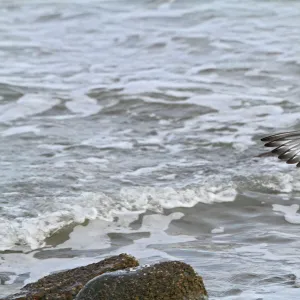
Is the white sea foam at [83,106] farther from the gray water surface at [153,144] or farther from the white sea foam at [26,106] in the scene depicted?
the white sea foam at [26,106]

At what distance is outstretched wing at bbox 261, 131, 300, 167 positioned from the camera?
4932 mm

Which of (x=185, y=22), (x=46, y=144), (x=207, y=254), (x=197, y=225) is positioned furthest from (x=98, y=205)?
(x=185, y=22)

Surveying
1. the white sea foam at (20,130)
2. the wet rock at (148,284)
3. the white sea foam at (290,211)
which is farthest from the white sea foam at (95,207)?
the white sea foam at (20,130)

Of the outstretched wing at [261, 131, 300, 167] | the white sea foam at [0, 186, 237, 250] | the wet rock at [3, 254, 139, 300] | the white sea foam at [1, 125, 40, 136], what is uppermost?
the outstretched wing at [261, 131, 300, 167]

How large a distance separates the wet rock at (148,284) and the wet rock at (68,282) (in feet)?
0.55

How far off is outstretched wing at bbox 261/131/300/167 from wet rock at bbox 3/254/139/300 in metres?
1.14

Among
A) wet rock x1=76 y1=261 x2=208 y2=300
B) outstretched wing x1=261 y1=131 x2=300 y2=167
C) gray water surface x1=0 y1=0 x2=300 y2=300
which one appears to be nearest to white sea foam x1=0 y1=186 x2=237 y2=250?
gray water surface x1=0 y1=0 x2=300 y2=300

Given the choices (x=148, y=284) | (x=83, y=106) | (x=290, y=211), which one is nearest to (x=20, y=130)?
(x=83, y=106)

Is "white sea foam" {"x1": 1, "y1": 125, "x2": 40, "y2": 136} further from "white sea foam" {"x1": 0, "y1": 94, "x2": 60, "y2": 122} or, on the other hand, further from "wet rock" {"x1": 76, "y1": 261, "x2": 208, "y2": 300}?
"wet rock" {"x1": 76, "y1": 261, "x2": 208, "y2": 300}

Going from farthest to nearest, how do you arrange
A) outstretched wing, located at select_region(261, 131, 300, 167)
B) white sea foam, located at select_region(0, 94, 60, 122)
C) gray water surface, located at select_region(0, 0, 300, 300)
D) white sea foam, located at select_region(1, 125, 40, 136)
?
white sea foam, located at select_region(0, 94, 60, 122) < white sea foam, located at select_region(1, 125, 40, 136) < gray water surface, located at select_region(0, 0, 300, 300) < outstretched wing, located at select_region(261, 131, 300, 167)

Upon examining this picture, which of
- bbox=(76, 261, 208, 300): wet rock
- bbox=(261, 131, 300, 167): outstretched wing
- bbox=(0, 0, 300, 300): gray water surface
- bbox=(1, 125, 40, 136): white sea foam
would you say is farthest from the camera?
bbox=(1, 125, 40, 136): white sea foam

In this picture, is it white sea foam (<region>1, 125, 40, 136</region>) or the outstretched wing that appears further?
white sea foam (<region>1, 125, 40, 136</region>)

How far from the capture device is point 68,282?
428 cm

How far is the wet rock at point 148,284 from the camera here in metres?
4.00
